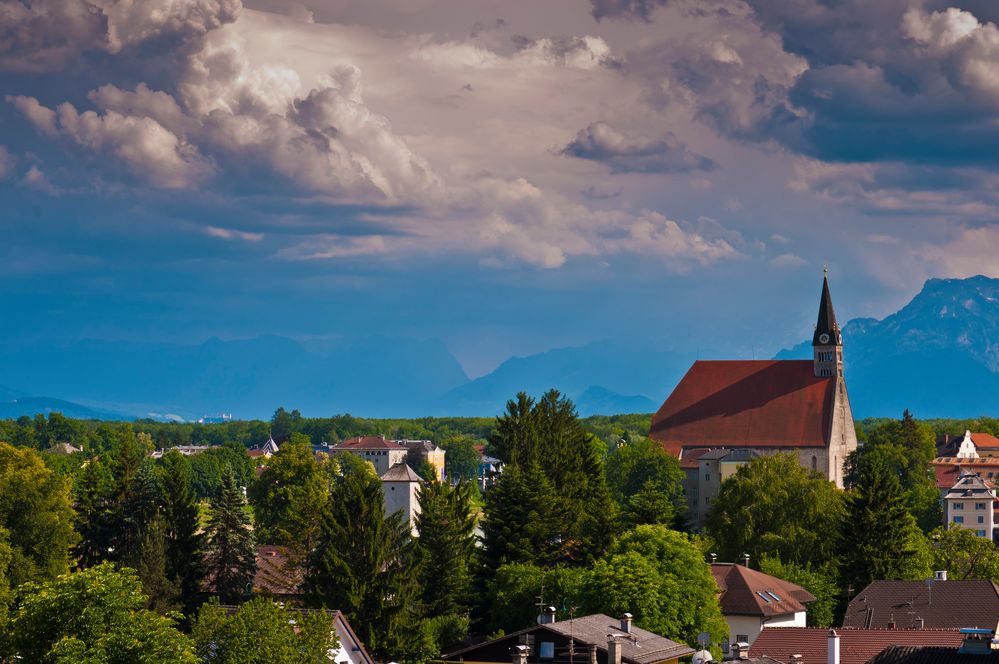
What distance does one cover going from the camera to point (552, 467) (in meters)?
95.1

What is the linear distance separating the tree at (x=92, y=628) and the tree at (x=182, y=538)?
31.4m

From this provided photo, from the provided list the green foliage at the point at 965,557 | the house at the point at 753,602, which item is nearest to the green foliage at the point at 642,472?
the green foliage at the point at 965,557

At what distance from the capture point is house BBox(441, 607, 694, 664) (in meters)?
52.2

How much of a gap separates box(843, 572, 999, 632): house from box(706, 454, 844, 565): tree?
2023cm

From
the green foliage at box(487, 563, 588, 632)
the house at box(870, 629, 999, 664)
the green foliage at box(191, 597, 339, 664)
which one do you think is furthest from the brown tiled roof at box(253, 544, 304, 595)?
the house at box(870, 629, 999, 664)

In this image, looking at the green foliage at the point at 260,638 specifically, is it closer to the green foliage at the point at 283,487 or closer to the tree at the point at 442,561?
the tree at the point at 442,561

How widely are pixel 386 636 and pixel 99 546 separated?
2388cm

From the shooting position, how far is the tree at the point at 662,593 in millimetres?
66625

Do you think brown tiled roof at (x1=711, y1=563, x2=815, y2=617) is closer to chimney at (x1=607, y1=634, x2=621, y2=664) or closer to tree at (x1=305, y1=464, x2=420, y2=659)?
tree at (x1=305, y1=464, x2=420, y2=659)

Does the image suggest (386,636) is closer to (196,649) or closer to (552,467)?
(196,649)

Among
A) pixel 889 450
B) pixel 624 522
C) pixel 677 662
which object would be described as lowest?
pixel 677 662

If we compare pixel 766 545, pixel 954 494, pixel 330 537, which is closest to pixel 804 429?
pixel 954 494

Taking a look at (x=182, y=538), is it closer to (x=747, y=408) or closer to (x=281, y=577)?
(x=281, y=577)

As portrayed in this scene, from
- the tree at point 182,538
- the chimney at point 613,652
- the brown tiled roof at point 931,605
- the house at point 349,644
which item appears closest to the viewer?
the chimney at point 613,652
